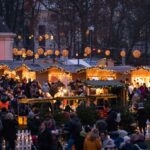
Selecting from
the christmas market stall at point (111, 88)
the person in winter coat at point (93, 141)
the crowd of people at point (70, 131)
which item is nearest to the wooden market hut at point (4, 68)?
the christmas market stall at point (111, 88)

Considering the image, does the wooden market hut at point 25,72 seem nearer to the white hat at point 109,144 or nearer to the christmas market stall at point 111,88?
the christmas market stall at point 111,88

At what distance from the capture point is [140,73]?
47.3m

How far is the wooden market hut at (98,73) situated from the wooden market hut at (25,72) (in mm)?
3285

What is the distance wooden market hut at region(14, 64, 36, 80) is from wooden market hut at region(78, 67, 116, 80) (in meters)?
3.29

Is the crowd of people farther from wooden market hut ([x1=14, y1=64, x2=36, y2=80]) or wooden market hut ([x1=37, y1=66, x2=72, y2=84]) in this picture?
wooden market hut ([x1=14, y1=64, x2=36, y2=80])

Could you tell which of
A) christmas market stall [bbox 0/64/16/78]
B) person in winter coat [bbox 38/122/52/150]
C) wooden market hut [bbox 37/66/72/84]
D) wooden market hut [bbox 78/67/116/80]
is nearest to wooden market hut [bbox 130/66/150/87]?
wooden market hut [bbox 78/67/116/80]

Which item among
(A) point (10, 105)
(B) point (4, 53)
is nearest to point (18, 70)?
(B) point (4, 53)

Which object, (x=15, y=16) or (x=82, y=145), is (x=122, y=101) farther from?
(x=15, y=16)

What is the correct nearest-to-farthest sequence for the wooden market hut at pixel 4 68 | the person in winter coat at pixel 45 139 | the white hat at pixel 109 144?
the white hat at pixel 109 144, the person in winter coat at pixel 45 139, the wooden market hut at pixel 4 68

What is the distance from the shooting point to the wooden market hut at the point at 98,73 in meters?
45.7

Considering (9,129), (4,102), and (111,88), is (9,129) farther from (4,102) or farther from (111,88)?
(111,88)

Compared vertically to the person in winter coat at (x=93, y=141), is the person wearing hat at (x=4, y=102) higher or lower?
lower

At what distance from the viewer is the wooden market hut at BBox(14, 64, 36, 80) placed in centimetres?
4812

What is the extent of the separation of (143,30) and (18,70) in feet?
80.0
